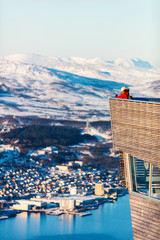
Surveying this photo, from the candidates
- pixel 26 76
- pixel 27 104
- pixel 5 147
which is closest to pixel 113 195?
pixel 5 147

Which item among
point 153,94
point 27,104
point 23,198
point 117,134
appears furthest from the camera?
point 153,94

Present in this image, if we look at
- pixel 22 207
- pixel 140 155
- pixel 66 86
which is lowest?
pixel 22 207

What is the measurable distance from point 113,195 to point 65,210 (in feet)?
21.2

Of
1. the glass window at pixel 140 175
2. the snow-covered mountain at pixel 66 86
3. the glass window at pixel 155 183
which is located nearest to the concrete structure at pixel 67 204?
the glass window at pixel 140 175

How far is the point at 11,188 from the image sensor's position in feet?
180

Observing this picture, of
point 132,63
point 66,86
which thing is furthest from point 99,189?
point 132,63

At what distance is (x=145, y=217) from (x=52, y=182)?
46686 mm

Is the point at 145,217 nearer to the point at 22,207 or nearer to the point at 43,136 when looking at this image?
the point at 22,207

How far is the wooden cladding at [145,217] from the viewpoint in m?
12.3

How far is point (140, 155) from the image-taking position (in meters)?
12.1

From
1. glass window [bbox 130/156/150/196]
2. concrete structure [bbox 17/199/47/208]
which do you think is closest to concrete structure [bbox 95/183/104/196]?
concrete structure [bbox 17/199/47/208]

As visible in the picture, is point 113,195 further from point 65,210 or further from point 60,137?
point 60,137

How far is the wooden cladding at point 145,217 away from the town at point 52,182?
1198 inches

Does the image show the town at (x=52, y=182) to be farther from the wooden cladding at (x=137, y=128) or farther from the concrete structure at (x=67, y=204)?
the wooden cladding at (x=137, y=128)
